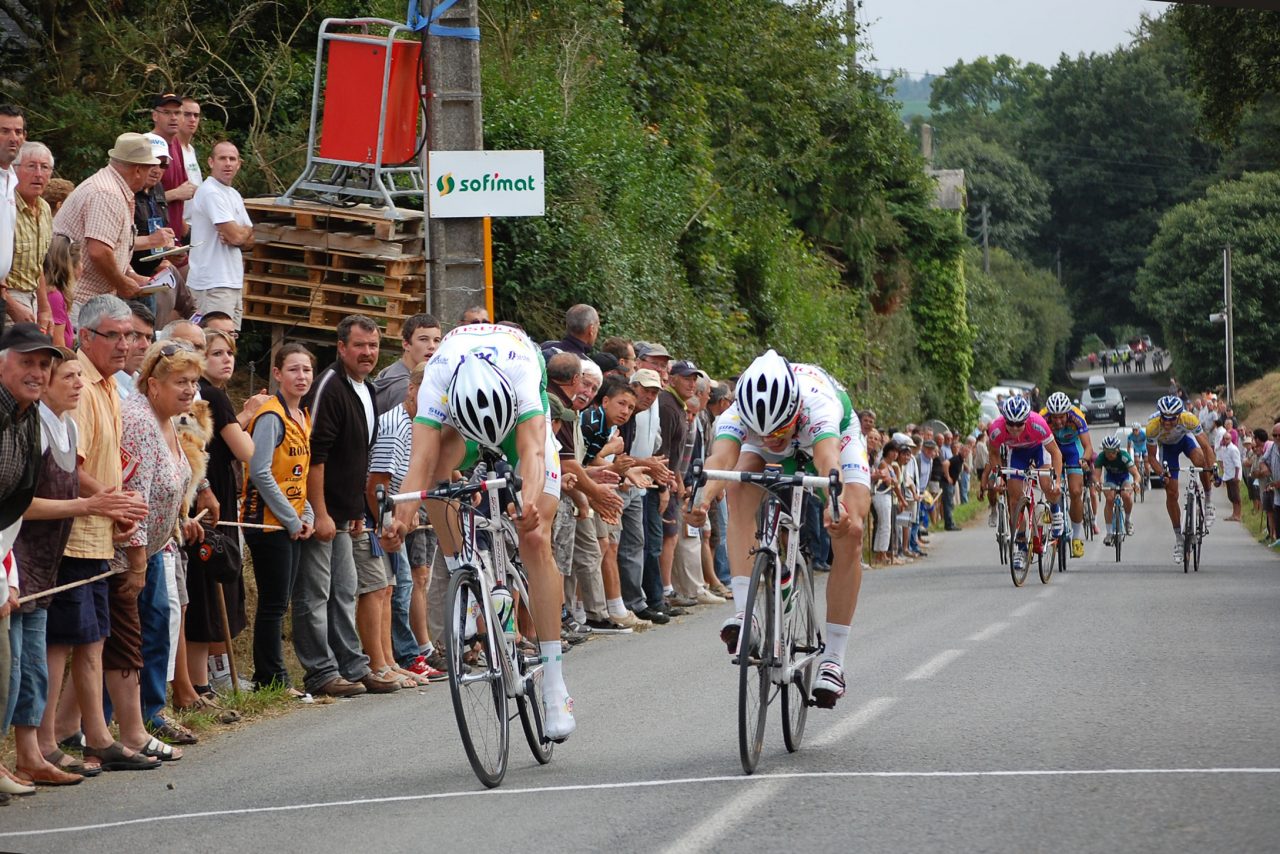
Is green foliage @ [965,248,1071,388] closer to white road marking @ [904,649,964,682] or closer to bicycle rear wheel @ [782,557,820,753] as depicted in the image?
white road marking @ [904,649,964,682]

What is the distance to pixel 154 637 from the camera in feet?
32.1

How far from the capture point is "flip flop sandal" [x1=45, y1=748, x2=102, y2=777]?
870cm

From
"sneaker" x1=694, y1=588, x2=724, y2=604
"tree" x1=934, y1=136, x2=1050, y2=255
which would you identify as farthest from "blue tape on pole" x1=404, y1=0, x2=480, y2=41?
"tree" x1=934, y1=136, x2=1050, y2=255

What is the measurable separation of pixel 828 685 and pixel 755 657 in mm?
906

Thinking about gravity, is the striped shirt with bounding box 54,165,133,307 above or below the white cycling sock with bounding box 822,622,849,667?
above

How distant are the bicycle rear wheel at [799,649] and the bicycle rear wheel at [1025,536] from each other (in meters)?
11.2

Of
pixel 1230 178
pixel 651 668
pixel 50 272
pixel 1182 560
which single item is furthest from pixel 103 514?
pixel 1230 178

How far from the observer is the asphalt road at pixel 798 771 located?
22.5 ft

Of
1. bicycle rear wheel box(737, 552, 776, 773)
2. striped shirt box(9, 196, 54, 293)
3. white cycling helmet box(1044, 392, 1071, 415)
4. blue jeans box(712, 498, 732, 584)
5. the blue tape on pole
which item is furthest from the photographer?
white cycling helmet box(1044, 392, 1071, 415)

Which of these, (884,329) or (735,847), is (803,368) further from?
(884,329)

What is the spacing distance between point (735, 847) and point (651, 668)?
5.89m

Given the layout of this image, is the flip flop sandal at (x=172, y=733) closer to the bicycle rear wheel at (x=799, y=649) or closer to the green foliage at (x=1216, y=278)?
the bicycle rear wheel at (x=799, y=649)

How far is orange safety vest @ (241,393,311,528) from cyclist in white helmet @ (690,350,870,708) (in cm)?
319

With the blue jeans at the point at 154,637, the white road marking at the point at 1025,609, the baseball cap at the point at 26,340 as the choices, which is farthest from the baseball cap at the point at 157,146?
the white road marking at the point at 1025,609
